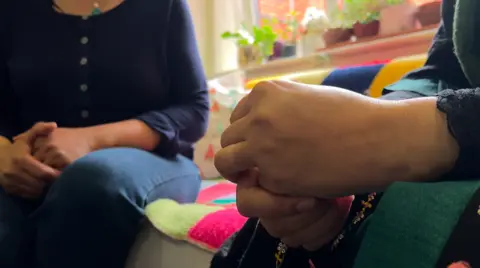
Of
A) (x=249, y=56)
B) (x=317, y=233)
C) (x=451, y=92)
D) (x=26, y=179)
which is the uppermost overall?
(x=451, y=92)

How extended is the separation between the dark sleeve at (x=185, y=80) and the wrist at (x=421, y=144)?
0.64m

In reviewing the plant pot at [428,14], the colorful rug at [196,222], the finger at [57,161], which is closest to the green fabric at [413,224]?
the colorful rug at [196,222]

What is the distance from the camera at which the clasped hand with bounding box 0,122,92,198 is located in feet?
2.70

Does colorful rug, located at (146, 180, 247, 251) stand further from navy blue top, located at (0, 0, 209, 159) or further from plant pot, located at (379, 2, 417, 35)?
plant pot, located at (379, 2, 417, 35)

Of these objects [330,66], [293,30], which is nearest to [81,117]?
[330,66]

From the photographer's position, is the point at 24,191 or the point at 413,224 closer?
the point at 413,224

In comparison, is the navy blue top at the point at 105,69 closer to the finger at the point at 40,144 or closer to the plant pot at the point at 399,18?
the finger at the point at 40,144

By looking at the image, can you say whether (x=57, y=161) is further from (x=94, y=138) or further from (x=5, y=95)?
(x=5, y=95)

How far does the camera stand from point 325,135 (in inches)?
13.7

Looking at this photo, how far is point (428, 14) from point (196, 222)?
3.89 feet

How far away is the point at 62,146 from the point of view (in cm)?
84

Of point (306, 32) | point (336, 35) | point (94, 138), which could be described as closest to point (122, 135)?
point (94, 138)

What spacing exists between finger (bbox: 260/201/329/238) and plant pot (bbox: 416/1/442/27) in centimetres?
138

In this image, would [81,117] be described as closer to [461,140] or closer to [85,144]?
[85,144]
